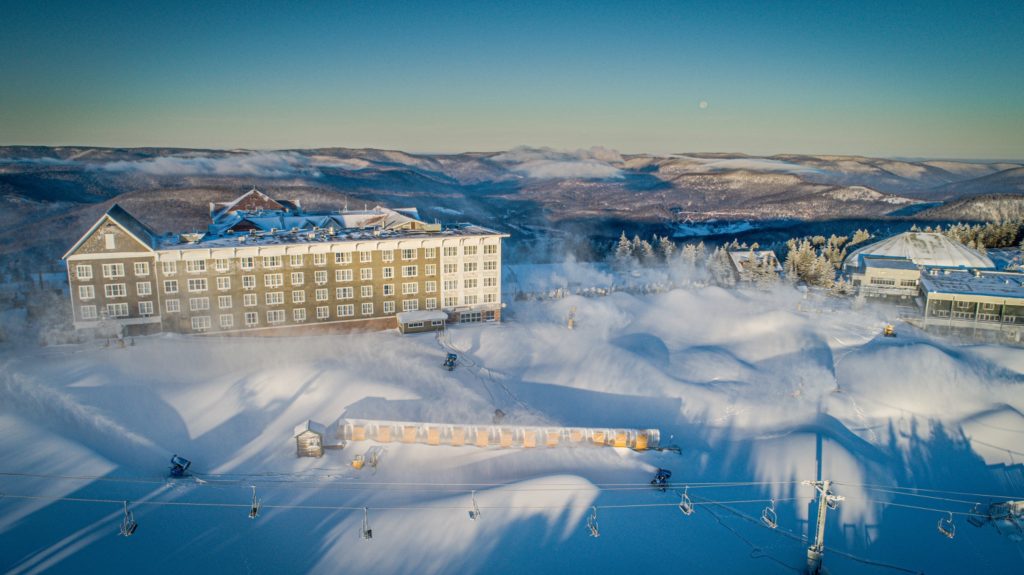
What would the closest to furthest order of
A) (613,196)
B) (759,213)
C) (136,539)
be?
(136,539), (759,213), (613,196)

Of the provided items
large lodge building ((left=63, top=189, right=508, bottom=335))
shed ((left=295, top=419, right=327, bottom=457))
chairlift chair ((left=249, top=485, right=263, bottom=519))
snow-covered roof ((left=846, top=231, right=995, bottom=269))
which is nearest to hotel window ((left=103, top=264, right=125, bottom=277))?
large lodge building ((left=63, top=189, right=508, bottom=335))

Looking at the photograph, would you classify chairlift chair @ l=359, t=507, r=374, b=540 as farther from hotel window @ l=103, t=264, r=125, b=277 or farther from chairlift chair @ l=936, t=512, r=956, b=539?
hotel window @ l=103, t=264, r=125, b=277

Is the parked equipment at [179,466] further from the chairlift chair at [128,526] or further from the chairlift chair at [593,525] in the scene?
the chairlift chair at [593,525]

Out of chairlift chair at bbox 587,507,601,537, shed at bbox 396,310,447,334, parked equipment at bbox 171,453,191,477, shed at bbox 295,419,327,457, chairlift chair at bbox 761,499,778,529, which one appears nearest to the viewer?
chairlift chair at bbox 587,507,601,537

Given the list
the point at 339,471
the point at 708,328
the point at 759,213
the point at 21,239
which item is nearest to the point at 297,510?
the point at 339,471

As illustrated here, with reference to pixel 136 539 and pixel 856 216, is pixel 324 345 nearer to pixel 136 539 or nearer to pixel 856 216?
pixel 136 539

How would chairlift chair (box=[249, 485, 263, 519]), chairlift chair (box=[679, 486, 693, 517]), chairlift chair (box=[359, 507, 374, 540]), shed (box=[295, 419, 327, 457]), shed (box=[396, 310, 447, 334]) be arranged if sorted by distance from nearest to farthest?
1. chairlift chair (box=[359, 507, 374, 540])
2. chairlift chair (box=[249, 485, 263, 519])
3. chairlift chair (box=[679, 486, 693, 517])
4. shed (box=[295, 419, 327, 457])
5. shed (box=[396, 310, 447, 334])
